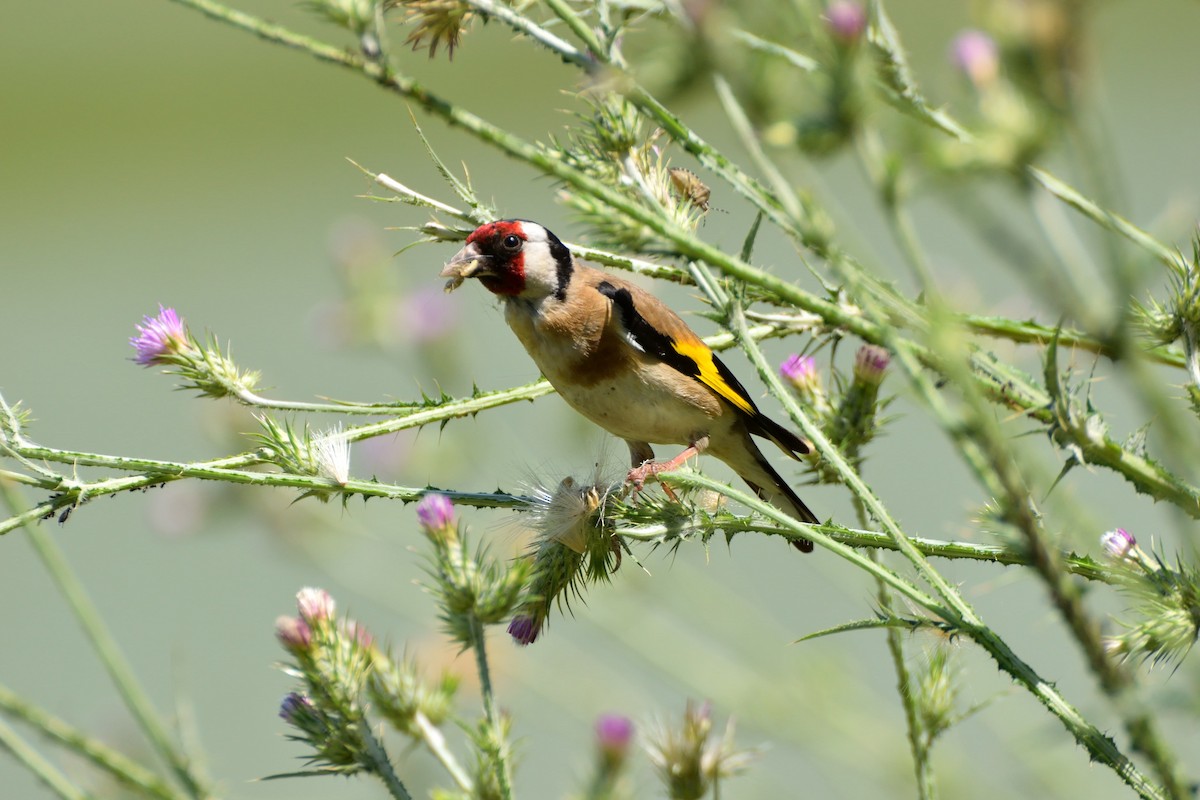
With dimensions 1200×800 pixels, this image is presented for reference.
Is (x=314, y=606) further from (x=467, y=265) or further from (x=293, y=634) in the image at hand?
(x=467, y=265)

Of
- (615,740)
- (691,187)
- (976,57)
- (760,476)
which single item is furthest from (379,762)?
(760,476)

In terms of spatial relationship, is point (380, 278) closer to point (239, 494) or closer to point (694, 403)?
point (239, 494)

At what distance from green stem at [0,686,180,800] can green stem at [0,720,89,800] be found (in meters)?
0.08

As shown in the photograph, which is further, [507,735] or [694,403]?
[694,403]

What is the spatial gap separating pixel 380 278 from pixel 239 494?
2.80ft

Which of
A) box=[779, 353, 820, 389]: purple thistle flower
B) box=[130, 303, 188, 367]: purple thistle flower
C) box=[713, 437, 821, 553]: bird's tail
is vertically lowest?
box=[713, 437, 821, 553]: bird's tail

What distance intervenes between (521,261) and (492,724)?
4.28ft

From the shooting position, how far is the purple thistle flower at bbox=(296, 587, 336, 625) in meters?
1.98

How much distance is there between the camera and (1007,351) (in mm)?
2248

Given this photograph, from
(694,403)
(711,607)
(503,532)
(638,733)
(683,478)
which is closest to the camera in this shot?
(683,478)

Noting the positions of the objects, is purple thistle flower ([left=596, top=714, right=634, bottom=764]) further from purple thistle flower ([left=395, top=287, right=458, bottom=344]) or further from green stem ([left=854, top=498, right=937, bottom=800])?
purple thistle flower ([left=395, top=287, right=458, bottom=344])

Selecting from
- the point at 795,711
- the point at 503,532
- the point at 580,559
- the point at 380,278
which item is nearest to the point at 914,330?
the point at 580,559

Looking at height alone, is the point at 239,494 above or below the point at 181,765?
above

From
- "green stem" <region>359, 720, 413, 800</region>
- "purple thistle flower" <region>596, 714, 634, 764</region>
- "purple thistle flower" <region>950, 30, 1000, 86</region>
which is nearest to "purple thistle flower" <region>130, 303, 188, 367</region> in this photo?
Answer: "green stem" <region>359, 720, 413, 800</region>
